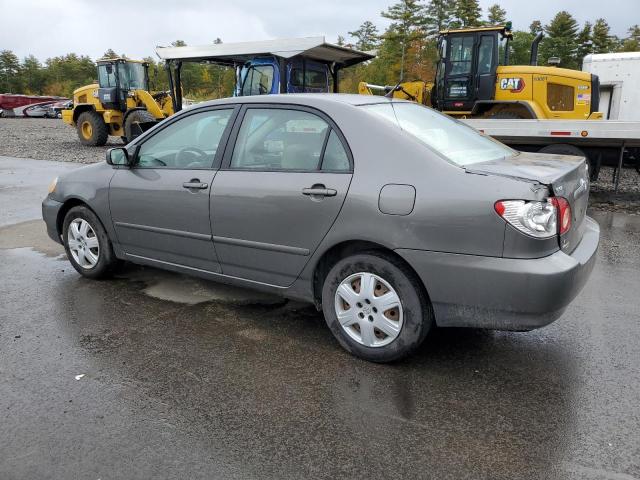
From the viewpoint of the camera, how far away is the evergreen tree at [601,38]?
53.9 meters

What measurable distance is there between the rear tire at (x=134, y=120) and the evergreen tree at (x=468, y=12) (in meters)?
42.9

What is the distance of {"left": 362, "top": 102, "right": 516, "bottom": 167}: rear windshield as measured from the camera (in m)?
3.40

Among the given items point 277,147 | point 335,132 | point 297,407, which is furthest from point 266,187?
Answer: point 297,407

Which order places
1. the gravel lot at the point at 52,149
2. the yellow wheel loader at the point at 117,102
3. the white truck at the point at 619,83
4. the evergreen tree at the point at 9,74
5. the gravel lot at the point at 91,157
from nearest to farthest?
the gravel lot at the point at 91,157, the white truck at the point at 619,83, the gravel lot at the point at 52,149, the yellow wheel loader at the point at 117,102, the evergreen tree at the point at 9,74

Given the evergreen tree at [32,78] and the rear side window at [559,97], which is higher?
the evergreen tree at [32,78]

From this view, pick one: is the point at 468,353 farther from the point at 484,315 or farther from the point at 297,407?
the point at 297,407

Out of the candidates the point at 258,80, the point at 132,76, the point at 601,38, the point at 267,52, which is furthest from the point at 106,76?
the point at 601,38

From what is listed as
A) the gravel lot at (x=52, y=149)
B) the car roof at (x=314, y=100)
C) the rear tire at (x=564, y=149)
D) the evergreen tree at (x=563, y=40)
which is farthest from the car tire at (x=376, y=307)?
the evergreen tree at (x=563, y=40)

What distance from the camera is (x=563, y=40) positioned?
52969mm

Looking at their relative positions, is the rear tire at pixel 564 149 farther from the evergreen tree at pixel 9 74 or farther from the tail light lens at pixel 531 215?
the evergreen tree at pixel 9 74

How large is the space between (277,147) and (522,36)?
5615 cm

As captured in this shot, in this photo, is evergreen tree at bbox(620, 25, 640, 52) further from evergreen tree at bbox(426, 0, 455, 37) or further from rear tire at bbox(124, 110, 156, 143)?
rear tire at bbox(124, 110, 156, 143)

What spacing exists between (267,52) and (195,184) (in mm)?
7635

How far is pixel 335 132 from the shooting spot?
3.48 metres
